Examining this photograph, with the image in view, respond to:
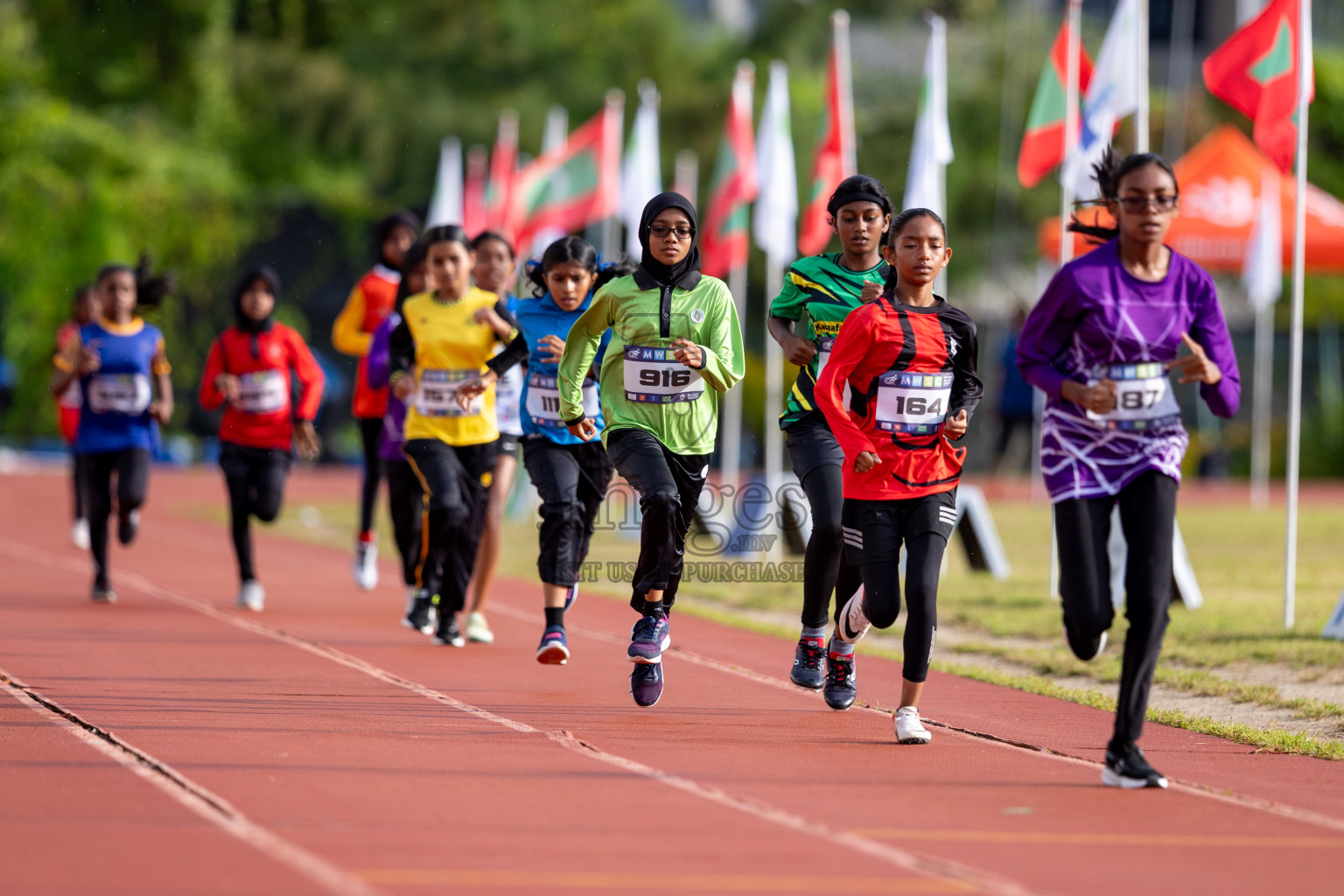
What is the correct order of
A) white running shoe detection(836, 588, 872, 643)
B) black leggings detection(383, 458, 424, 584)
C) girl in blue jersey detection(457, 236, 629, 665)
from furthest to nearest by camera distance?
black leggings detection(383, 458, 424, 584)
girl in blue jersey detection(457, 236, 629, 665)
white running shoe detection(836, 588, 872, 643)

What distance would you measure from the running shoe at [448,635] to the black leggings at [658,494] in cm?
224

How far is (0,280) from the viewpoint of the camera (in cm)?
3534

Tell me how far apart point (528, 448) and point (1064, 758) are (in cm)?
340

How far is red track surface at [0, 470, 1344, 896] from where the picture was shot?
5.14 m

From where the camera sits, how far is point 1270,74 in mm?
11773

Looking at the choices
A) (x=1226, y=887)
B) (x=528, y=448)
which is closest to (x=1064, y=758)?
(x=1226, y=887)

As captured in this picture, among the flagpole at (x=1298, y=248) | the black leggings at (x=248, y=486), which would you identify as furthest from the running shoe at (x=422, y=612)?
the flagpole at (x=1298, y=248)

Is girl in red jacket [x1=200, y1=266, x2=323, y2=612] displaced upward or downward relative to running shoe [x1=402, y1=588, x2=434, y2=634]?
upward

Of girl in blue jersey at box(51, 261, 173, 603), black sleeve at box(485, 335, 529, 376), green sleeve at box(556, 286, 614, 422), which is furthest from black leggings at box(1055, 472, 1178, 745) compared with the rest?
girl in blue jersey at box(51, 261, 173, 603)

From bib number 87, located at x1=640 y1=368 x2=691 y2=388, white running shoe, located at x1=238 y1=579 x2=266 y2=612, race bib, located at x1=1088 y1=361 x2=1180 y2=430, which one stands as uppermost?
bib number 87, located at x1=640 y1=368 x2=691 y2=388

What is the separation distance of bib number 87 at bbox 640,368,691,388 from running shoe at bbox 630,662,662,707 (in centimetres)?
121

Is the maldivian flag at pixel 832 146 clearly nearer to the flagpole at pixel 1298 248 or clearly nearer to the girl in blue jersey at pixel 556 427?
the flagpole at pixel 1298 248

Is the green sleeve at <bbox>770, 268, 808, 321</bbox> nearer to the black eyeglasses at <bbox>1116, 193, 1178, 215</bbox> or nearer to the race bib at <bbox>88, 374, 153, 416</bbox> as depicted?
the black eyeglasses at <bbox>1116, 193, 1178, 215</bbox>

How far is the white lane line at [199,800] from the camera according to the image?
16.2ft
